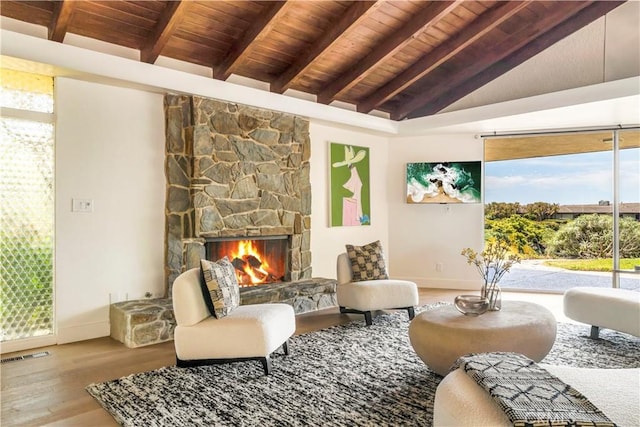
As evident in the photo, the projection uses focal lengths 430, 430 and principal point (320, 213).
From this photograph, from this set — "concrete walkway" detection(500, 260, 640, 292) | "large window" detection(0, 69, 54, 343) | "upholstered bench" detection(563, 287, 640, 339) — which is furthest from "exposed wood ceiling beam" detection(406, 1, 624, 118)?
"large window" detection(0, 69, 54, 343)

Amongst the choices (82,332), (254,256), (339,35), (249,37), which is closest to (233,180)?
(254,256)

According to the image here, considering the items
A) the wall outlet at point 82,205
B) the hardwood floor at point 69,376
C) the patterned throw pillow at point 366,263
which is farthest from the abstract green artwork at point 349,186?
the wall outlet at point 82,205

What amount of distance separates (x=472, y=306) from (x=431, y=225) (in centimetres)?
398

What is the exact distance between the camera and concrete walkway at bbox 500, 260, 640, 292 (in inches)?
240

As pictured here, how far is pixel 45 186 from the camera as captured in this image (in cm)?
397

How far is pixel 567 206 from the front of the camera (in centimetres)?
643

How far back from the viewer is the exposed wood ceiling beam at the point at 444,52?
467 centimetres

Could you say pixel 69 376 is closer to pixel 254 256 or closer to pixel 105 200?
pixel 105 200

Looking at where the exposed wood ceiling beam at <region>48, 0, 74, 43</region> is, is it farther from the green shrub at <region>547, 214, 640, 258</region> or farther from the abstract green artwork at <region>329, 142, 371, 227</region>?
the green shrub at <region>547, 214, 640, 258</region>

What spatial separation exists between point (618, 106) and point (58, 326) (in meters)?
6.43

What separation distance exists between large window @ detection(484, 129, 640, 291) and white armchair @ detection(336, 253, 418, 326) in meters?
2.97

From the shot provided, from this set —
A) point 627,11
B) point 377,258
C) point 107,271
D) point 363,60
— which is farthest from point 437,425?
point 627,11

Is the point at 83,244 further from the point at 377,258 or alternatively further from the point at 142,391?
the point at 377,258

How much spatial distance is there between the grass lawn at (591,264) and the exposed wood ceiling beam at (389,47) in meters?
4.06
